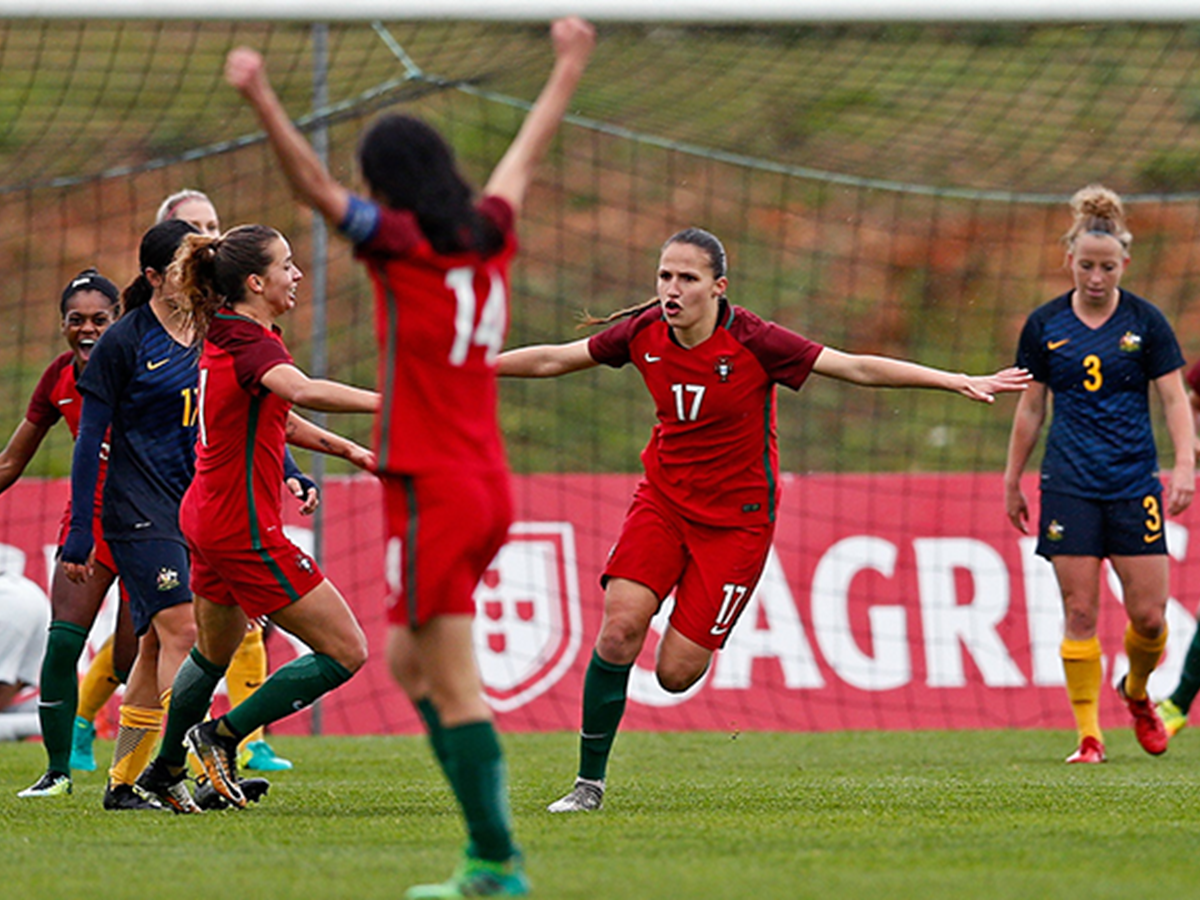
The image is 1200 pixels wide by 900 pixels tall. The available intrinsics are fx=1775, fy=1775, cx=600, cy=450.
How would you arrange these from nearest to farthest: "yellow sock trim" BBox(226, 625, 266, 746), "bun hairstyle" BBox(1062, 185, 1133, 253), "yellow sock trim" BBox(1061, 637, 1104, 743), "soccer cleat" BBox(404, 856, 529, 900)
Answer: "soccer cleat" BBox(404, 856, 529, 900) → "yellow sock trim" BBox(226, 625, 266, 746) → "bun hairstyle" BBox(1062, 185, 1133, 253) → "yellow sock trim" BBox(1061, 637, 1104, 743)

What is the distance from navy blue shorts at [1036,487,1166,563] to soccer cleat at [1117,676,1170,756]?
750mm

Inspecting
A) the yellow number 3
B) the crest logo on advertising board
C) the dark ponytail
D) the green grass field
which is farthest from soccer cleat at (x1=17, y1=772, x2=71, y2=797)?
the yellow number 3

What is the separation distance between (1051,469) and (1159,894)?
15.0 ft

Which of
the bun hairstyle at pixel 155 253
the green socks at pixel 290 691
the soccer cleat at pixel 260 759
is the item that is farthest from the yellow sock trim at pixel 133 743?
the soccer cleat at pixel 260 759

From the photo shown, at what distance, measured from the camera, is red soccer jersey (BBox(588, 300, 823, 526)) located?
21.1ft

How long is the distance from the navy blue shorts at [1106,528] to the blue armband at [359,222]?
16.6 ft

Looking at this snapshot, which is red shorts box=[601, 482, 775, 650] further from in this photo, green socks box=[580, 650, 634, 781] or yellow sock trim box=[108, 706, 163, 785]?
yellow sock trim box=[108, 706, 163, 785]

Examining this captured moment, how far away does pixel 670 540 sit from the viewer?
6.47 m

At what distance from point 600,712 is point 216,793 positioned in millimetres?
1431

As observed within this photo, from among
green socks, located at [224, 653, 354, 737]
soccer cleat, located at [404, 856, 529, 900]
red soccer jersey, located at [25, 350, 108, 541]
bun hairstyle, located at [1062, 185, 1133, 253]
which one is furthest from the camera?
bun hairstyle, located at [1062, 185, 1133, 253]

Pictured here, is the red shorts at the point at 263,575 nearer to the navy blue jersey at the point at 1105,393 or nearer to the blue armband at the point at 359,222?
the blue armband at the point at 359,222

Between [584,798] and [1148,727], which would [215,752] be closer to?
[584,798]

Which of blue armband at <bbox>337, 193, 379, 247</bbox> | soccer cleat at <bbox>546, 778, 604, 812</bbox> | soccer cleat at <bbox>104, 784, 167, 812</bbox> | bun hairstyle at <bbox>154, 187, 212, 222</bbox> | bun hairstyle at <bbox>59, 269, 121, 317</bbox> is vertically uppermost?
bun hairstyle at <bbox>154, 187, 212, 222</bbox>

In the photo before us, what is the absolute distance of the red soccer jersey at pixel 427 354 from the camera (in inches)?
169
